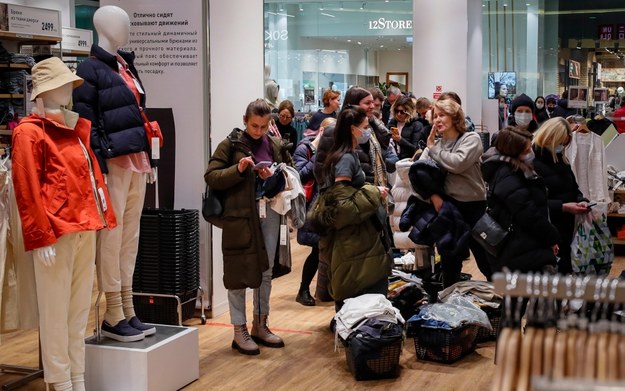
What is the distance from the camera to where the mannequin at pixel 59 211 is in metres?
3.89

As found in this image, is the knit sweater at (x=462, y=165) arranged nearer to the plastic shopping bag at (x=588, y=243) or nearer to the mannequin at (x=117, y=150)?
the plastic shopping bag at (x=588, y=243)

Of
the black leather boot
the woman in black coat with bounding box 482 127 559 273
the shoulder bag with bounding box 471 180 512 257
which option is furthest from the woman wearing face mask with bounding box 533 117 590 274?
the black leather boot

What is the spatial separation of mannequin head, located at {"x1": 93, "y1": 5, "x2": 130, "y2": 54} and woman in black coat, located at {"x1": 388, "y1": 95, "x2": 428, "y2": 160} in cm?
439

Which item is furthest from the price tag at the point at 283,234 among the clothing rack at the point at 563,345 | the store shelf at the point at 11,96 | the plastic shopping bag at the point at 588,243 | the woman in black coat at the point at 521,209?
the store shelf at the point at 11,96

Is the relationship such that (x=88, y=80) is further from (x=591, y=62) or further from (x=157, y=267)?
(x=591, y=62)

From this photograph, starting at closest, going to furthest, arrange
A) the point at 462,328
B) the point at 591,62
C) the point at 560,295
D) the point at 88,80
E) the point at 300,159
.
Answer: the point at 560,295 → the point at 88,80 → the point at 462,328 → the point at 300,159 → the point at 591,62

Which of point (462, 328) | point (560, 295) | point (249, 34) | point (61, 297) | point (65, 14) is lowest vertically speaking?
point (462, 328)

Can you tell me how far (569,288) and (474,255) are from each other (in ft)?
12.7

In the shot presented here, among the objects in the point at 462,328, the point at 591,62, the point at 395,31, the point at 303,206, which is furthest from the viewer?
the point at 591,62

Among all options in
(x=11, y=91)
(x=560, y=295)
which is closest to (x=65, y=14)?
(x=11, y=91)

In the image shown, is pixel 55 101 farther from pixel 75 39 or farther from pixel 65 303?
pixel 75 39

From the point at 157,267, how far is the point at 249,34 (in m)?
2.16

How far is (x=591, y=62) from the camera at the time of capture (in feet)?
69.3

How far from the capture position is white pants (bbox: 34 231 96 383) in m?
4.01
